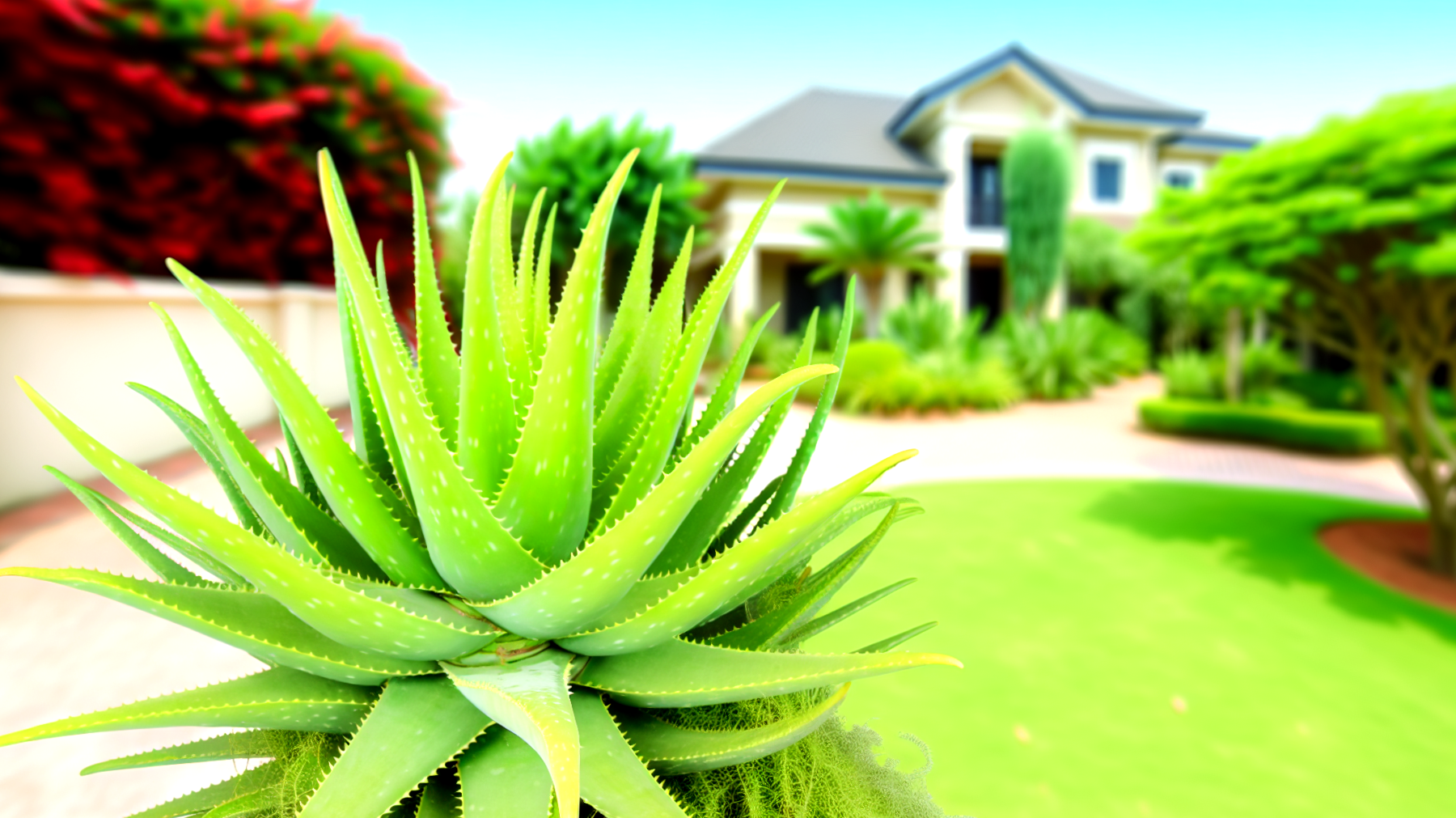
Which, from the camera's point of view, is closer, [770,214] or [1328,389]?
[1328,389]

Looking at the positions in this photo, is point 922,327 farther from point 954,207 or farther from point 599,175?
point 599,175

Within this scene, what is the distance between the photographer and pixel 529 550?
105 cm

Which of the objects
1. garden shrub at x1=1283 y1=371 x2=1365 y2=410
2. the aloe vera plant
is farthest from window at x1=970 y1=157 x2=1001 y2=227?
the aloe vera plant

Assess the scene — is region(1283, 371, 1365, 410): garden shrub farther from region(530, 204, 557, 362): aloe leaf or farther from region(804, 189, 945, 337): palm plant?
region(530, 204, 557, 362): aloe leaf

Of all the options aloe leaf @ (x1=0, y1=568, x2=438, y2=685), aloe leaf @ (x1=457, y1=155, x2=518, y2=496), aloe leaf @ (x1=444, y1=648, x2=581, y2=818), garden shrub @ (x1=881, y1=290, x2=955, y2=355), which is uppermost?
aloe leaf @ (x1=457, y1=155, x2=518, y2=496)

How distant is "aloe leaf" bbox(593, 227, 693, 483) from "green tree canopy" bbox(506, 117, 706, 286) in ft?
42.7

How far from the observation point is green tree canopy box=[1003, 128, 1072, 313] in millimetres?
19938

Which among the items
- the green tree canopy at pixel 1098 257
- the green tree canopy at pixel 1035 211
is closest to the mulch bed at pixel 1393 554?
the green tree canopy at pixel 1035 211

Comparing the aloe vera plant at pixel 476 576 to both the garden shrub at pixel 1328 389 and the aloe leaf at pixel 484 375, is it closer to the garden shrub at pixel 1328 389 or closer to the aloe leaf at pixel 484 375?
the aloe leaf at pixel 484 375

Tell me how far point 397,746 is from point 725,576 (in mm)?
477

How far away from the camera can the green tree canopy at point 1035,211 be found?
19.9 metres

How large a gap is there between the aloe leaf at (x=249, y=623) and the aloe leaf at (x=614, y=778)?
250mm

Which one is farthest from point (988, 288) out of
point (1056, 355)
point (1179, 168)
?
point (1056, 355)

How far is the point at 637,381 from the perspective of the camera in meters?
1.28
